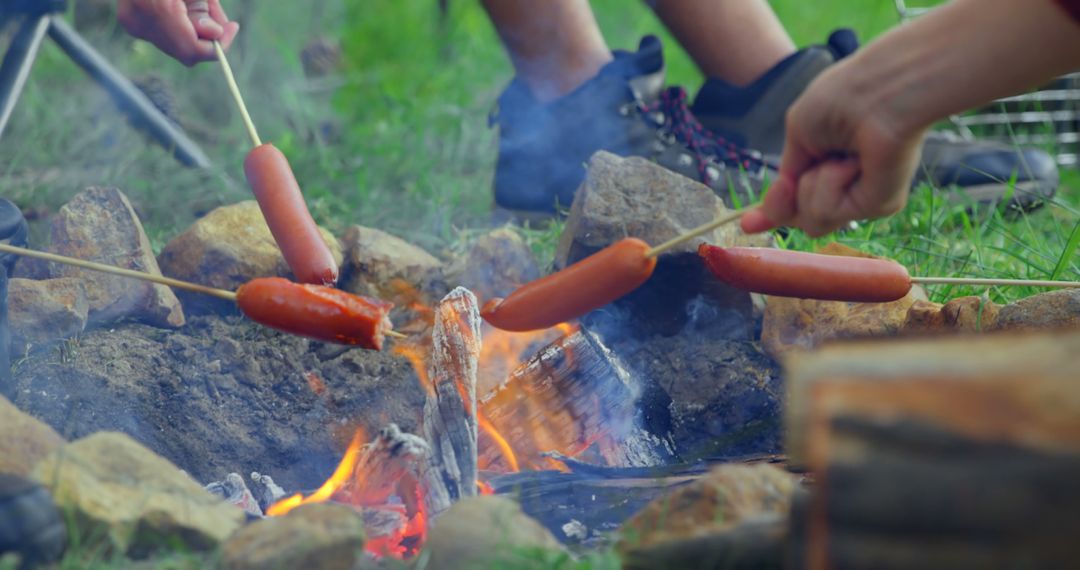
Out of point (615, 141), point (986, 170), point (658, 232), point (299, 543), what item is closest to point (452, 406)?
point (299, 543)

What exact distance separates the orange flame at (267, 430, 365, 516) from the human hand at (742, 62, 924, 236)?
3.56 ft

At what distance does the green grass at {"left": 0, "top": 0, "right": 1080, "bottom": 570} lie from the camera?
3.54 meters

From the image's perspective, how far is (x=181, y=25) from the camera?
2.63 meters

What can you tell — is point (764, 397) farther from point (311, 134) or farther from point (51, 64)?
point (51, 64)

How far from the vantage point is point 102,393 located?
2.46 meters

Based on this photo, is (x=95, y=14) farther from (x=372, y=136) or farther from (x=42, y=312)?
(x=42, y=312)

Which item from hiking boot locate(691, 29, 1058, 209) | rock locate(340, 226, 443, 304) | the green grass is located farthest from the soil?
hiking boot locate(691, 29, 1058, 209)

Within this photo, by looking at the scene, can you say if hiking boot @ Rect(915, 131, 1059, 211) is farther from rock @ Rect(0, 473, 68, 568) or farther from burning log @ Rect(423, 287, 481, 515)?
rock @ Rect(0, 473, 68, 568)

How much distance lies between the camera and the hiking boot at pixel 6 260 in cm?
228

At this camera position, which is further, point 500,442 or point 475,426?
point 500,442

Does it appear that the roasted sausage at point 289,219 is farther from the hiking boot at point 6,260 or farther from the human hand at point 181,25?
the hiking boot at point 6,260

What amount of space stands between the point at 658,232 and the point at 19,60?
94.1 inches

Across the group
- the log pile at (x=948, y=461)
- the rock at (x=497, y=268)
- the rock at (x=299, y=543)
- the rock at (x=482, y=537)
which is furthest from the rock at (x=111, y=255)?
the log pile at (x=948, y=461)

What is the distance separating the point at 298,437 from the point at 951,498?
5.62 ft
